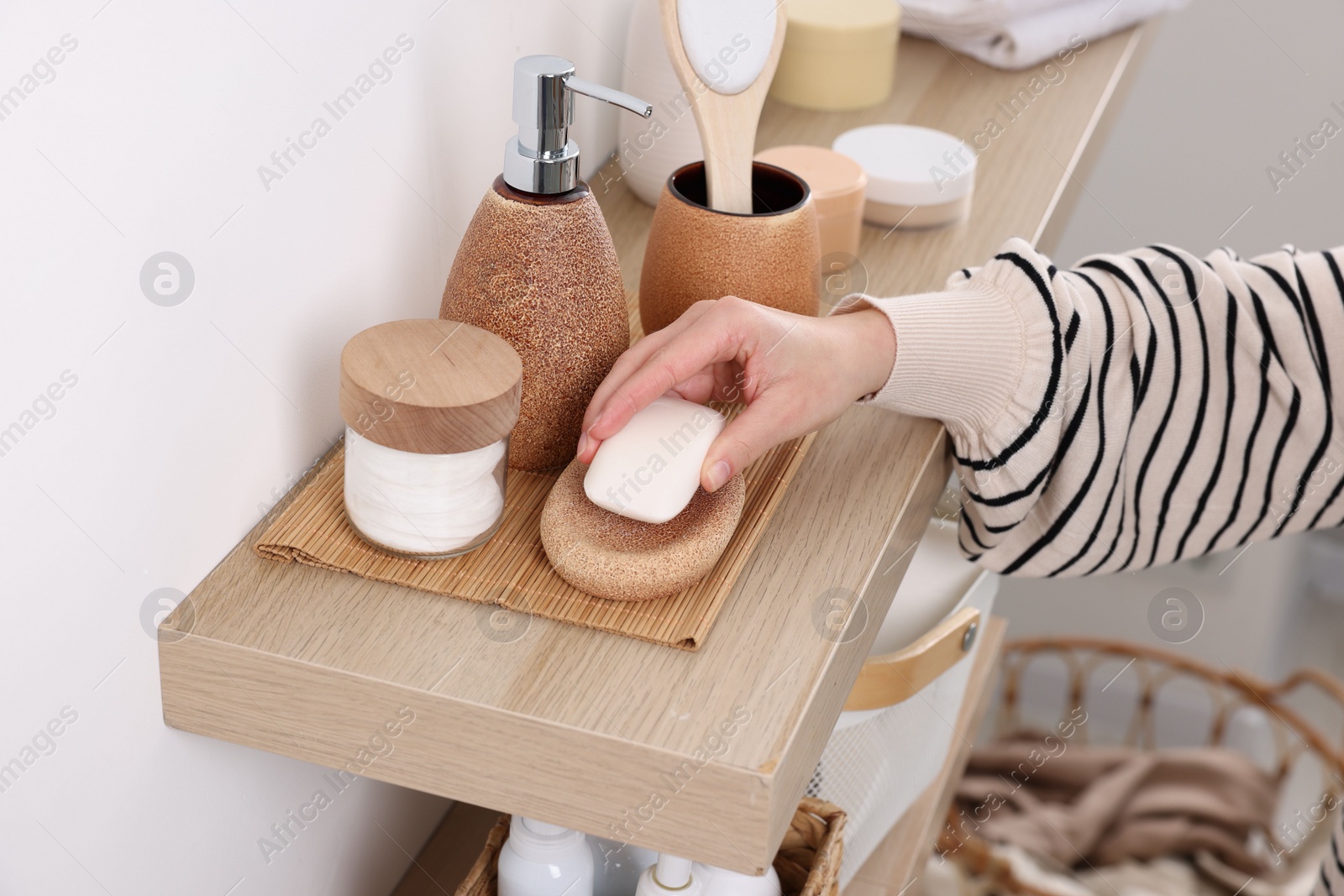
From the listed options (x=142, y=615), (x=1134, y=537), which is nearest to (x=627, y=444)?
(x=142, y=615)

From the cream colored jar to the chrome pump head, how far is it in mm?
417

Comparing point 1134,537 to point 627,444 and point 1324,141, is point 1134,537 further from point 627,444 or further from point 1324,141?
point 1324,141

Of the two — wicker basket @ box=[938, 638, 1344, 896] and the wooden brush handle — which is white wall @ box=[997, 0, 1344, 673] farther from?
the wooden brush handle

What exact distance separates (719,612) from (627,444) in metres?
0.07

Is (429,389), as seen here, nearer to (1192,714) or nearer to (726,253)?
(726,253)

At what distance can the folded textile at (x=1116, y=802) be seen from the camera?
134 centimetres

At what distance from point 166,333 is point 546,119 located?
0.50 ft

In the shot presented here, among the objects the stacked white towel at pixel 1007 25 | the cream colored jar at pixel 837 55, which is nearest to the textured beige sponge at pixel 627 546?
the cream colored jar at pixel 837 55

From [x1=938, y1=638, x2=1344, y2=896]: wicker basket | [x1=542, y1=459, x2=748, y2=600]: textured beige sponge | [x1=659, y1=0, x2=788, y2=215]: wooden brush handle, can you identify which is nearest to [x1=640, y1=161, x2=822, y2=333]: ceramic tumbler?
[x1=659, y1=0, x2=788, y2=215]: wooden brush handle

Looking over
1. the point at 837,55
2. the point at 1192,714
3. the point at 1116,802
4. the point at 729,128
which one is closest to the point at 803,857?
the point at 729,128

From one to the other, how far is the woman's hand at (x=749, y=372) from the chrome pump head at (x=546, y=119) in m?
0.07

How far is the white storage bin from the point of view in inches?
25.9

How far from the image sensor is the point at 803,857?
0.57m

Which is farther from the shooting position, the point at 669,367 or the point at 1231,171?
the point at 1231,171
